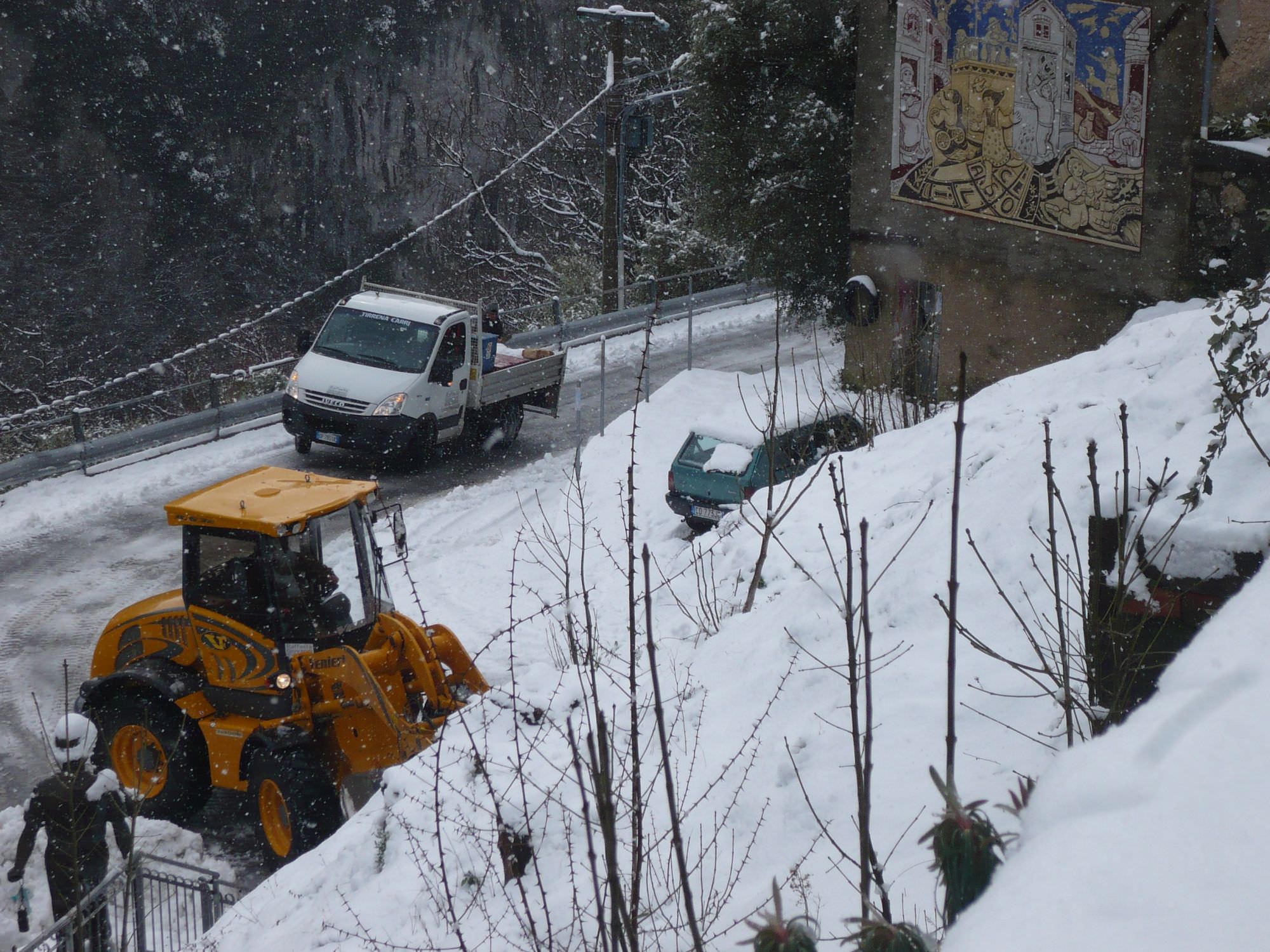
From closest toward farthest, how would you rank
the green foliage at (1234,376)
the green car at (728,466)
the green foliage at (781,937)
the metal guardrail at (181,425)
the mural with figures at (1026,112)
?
the green foliage at (781,937), the green foliage at (1234,376), the green car at (728,466), the mural with figures at (1026,112), the metal guardrail at (181,425)

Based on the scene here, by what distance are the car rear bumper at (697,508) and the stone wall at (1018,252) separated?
8.81 feet

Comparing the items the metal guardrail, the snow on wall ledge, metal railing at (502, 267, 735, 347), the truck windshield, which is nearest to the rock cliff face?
metal railing at (502, 267, 735, 347)

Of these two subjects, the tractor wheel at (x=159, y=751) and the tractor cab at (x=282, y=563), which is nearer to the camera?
the tractor cab at (x=282, y=563)

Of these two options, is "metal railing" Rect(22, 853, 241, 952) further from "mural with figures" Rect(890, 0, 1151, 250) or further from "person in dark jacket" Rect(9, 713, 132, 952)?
"mural with figures" Rect(890, 0, 1151, 250)

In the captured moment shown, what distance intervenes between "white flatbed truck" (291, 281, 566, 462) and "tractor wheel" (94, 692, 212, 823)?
8.34 metres

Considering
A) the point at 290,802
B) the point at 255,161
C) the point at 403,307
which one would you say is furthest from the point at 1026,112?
the point at 255,161

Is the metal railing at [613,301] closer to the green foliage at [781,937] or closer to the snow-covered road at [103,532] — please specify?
the snow-covered road at [103,532]

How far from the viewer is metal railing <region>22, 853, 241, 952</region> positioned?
6.86 meters

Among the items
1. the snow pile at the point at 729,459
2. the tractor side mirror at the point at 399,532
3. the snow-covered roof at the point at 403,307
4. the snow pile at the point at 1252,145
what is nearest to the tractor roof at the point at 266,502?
the tractor side mirror at the point at 399,532

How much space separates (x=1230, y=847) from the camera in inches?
73.7

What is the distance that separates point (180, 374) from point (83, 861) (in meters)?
33.8

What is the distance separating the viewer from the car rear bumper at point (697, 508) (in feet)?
46.0

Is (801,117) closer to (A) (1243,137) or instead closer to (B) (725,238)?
(B) (725,238)

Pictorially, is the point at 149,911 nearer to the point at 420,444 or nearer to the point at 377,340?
the point at 420,444
